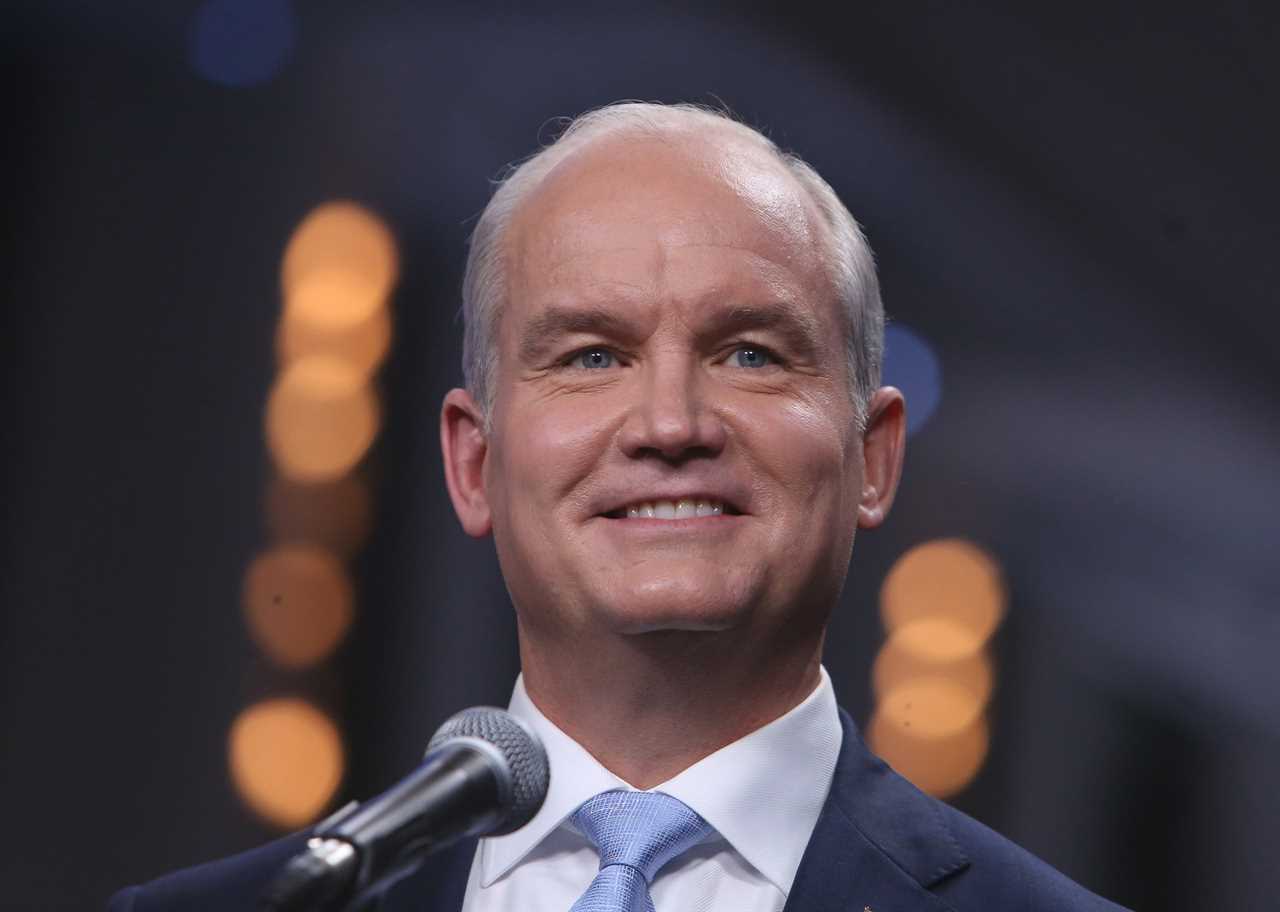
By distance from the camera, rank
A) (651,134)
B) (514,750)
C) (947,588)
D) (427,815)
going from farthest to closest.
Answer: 1. (947,588)
2. (651,134)
3. (514,750)
4. (427,815)

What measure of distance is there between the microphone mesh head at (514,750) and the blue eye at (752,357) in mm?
755

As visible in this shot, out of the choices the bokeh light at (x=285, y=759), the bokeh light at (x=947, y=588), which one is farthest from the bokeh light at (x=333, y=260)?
the bokeh light at (x=947, y=588)

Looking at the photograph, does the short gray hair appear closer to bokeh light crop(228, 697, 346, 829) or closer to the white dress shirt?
the white dress shirt

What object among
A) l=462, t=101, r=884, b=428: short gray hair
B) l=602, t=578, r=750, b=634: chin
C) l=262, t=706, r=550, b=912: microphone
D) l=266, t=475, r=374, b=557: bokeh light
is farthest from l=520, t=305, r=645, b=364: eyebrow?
l=266, t=475, r=374, b=557: bokeh light

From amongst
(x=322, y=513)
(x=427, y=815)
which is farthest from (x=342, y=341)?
(x=427, y=815)

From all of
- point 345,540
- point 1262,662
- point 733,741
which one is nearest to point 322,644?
point 345,540

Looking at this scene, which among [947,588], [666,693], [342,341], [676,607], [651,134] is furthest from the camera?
[342,341]

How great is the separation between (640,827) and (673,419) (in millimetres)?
469

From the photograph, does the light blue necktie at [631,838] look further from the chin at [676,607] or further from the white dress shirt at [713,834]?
the chin at [676,607]

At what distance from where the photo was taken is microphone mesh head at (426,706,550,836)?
4.08 feet

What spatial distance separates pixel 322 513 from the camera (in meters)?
2.80

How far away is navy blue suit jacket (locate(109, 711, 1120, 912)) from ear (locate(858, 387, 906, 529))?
29 cm

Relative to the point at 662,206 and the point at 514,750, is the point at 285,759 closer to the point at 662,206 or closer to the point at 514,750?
the point at 662,206

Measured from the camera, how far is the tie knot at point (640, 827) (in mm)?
1825
